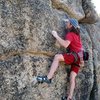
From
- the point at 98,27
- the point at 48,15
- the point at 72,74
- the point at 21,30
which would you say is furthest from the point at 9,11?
the point at 98,27

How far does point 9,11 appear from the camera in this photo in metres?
8.92

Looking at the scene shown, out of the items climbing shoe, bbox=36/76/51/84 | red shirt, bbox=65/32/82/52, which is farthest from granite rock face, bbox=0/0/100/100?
red shirt, bbox=65/32/82/52

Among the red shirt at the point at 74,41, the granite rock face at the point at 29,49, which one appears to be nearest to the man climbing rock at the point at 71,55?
the red shirt at the point at 74,41

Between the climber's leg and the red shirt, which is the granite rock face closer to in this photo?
the climber's leg

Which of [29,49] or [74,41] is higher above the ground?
[74,41]

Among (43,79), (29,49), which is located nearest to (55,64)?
(43,79)

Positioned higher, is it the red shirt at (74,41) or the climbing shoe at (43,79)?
the red shirt at (74,41)

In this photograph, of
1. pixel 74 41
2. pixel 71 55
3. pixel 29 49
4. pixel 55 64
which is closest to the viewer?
pixel 29 49

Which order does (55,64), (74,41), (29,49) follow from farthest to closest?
(74,41)
(55,64)
(29,49)

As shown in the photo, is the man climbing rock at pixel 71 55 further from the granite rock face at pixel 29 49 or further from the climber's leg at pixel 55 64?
the granite rock face at pixel 29 49

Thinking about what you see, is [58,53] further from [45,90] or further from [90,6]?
[90,6]

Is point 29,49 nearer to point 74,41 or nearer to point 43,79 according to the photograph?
point 43,79

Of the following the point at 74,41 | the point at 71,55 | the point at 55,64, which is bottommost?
the point at 55,64

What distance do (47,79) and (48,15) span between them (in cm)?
210
